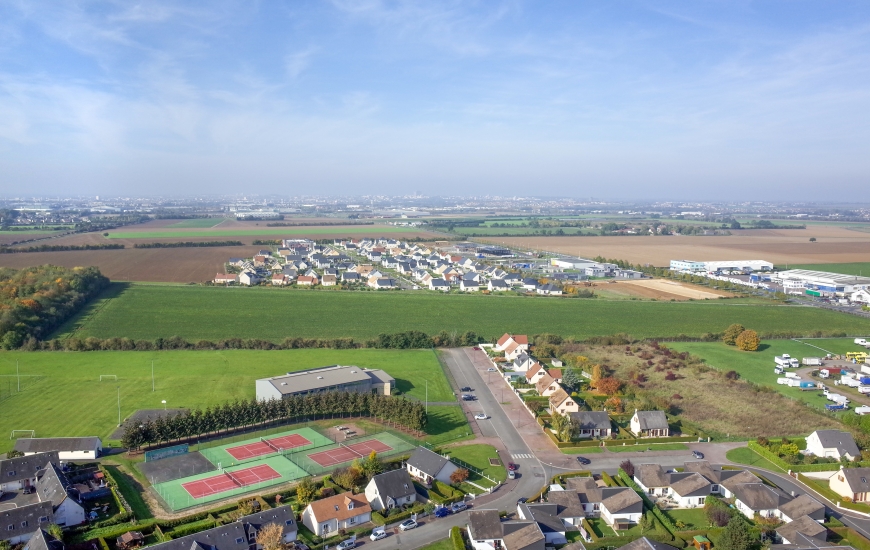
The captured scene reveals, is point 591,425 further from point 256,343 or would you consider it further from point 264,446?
point 256,343

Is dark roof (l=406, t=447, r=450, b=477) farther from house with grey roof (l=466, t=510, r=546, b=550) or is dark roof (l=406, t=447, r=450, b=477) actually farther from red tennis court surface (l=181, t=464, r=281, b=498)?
red tennis court surface (l=181, t=464, r=281, b=498)

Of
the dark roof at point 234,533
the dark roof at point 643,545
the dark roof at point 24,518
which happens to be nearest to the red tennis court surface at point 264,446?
the dark roof at point 234,533

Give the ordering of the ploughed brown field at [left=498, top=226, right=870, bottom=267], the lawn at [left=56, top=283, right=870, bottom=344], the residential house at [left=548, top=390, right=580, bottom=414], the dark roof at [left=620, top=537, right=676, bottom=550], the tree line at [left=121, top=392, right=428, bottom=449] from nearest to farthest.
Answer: the dark roof at [left=620, top=537, right=676, bottom=550] < the tree line at [left=121, top=392, right=428, bottom=449] < the residential house at [left=548, top=390, right=580, bottom=414] < the lawn at [left=56, top=283, right=870, bottom=344] < the ploughed brown field at [left=498, top=226, right=870, bottom=267]

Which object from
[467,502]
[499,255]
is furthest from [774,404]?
[499,255]

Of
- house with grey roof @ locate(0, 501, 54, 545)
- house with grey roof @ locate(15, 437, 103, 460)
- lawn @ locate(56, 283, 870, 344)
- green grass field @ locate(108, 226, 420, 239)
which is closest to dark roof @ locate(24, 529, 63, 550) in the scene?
house with grey roof @ locate(0, 501, 54, 545)

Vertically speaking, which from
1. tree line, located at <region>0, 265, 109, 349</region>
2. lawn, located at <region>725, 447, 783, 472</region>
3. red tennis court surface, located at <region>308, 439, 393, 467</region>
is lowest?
lawn, located at <region>725, 447, 783, 472</region>

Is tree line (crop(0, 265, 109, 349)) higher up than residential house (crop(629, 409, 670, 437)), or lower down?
higher up
